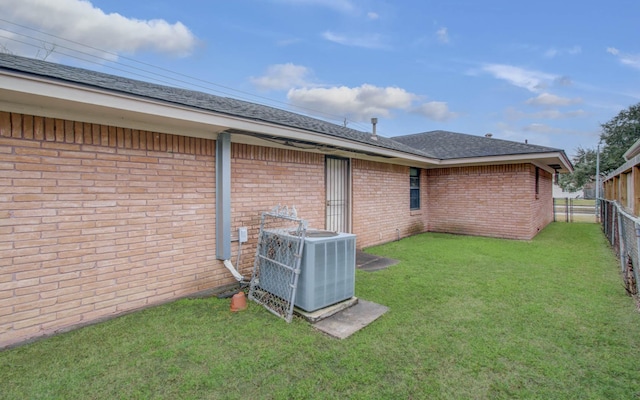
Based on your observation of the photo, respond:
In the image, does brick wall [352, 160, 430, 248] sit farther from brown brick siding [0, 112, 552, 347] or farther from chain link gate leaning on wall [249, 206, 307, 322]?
chain link gate leaning on wall [249, 206, 307, 322]

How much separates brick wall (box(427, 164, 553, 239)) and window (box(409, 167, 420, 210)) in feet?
2.14

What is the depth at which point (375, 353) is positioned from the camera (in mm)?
2674

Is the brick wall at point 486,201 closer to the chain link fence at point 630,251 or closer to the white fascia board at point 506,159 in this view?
the white fascia board at point 506,159

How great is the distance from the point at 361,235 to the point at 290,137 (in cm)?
386

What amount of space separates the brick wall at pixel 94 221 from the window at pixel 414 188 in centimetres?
713

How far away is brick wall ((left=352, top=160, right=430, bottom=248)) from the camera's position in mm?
7410

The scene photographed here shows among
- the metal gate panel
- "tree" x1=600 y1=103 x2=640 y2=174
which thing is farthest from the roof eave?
"tree" x1=600 y1=103 x2=640 y2=174

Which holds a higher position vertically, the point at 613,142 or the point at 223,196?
the point at 613,142

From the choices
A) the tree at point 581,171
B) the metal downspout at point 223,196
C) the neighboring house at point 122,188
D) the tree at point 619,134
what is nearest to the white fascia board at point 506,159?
the neighboring house at point 122,188

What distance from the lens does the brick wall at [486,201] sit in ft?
28.6

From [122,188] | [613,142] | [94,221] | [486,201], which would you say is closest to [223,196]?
[122,188]

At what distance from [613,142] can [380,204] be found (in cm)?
3481

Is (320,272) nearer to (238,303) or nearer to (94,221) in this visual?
(238,303)

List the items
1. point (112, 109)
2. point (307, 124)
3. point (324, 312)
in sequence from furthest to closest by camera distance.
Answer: point (307, 124) < point (324, 312) < point (112, 109)
